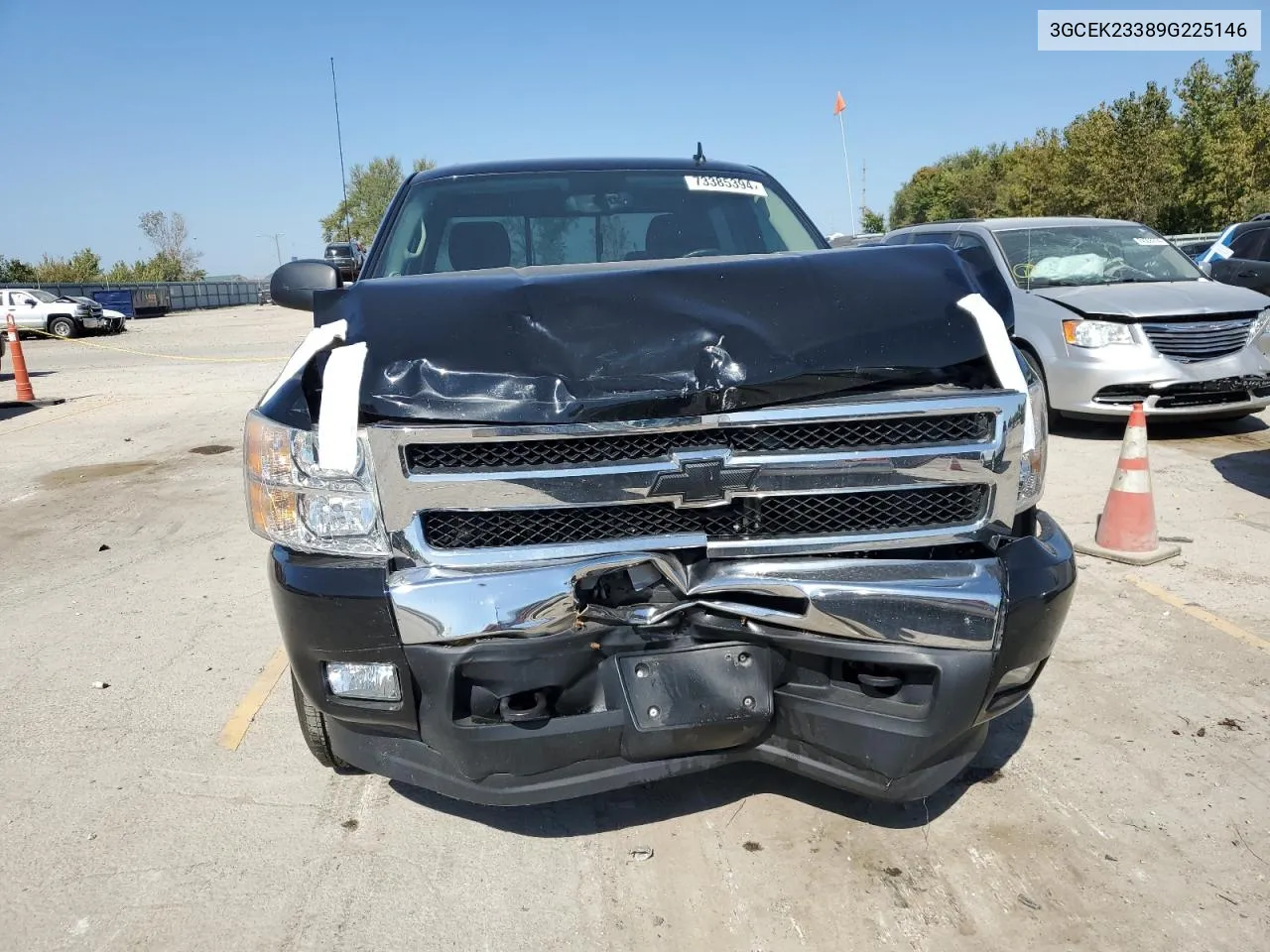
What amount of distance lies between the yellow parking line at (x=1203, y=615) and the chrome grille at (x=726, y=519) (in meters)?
2.42

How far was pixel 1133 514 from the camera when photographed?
17.1ft

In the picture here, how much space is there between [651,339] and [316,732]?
1.59 metres

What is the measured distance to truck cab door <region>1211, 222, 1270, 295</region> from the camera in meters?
9.08

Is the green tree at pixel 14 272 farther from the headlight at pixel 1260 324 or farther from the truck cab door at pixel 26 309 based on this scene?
the headlight at pixel 1260 324

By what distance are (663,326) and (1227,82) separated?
37004mm

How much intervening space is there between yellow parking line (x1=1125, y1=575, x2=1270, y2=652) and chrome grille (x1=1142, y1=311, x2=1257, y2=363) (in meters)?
3.76

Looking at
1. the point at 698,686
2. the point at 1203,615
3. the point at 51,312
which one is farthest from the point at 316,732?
the point at 51,312

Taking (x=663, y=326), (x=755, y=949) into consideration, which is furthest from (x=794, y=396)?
(x=755, y=949)

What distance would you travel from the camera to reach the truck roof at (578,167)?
13.8 feet

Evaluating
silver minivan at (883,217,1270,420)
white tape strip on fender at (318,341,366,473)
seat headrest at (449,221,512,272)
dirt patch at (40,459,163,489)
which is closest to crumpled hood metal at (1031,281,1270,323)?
silver minivan at (883,217,1270,420)

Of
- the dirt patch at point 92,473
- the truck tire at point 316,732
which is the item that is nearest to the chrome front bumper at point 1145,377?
the truck tire at point 316,732

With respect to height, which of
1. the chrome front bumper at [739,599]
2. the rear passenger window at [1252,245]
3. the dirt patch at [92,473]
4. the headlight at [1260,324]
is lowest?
the dirt patch at [92,473]

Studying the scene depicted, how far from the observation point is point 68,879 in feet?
8.95

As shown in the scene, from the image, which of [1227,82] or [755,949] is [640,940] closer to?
[755,949]
